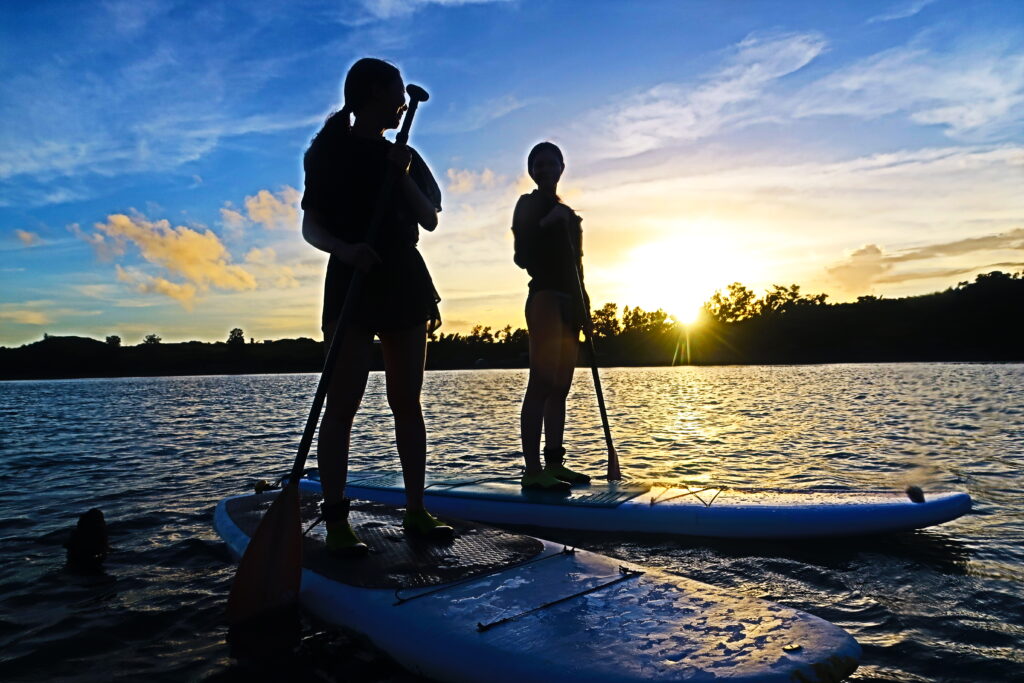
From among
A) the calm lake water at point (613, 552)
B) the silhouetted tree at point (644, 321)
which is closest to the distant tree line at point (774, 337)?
the silhouetted tree at point (644, 321)

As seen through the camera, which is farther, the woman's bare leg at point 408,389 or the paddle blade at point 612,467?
the paddle blade at point 612,467

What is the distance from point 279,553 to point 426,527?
84cm

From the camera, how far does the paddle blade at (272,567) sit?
10.7 ft

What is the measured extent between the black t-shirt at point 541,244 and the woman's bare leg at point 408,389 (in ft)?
6.77

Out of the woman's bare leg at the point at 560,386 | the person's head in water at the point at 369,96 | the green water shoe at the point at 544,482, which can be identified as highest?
the person's head in water at the point at 369,96

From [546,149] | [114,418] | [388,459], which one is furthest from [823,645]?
[114,418]

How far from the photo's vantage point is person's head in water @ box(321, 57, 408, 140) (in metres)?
3.41

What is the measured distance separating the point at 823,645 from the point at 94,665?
321 cm

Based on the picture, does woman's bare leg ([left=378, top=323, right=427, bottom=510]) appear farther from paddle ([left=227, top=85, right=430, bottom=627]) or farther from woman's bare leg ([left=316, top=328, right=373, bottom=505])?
paddle ([left=227, top=85, right=430, bottom=627])

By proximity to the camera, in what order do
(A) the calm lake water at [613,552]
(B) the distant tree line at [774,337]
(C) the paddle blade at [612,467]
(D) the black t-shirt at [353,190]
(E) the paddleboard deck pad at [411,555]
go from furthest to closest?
(B) the distant tree line at [774,337]
(C) the paddle blade at [612,467]
(D) the black t-shirt at [353,190]
(E) the paddleboard deck pad at [411,555]
(A) the calm lake water at [613,552]

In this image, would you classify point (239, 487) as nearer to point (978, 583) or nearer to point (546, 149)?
point (546, 149)

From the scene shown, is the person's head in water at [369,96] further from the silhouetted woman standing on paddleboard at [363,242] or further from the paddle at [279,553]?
the paddle at [279,553]

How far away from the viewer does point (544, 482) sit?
5.56 m

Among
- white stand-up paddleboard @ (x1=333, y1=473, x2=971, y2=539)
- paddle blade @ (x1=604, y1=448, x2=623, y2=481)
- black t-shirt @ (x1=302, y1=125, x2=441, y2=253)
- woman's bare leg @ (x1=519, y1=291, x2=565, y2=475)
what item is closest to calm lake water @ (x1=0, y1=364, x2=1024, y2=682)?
white stand-up paddleboard @ (x1=333, y1=473, x2=971, y2=539)
